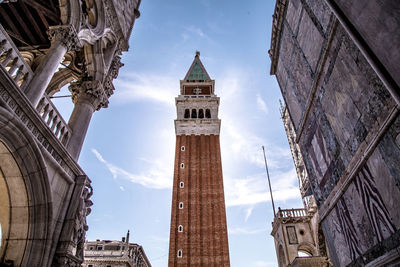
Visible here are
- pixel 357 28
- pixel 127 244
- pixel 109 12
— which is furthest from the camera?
pixel 127 244

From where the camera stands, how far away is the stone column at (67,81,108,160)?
6505 mm

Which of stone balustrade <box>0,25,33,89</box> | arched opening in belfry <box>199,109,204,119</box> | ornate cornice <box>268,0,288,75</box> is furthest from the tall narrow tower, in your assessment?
stone balustrade <box>0,25,33,89</box>

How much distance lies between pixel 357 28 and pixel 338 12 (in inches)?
15.8

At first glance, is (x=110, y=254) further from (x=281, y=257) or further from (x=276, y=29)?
(x=276, y=29)

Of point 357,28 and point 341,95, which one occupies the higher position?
point 341,95

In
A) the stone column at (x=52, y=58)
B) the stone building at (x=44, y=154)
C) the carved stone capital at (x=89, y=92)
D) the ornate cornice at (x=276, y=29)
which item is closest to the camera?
the stone building at (x=44, y=154)

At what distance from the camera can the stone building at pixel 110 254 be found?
30.2 meters

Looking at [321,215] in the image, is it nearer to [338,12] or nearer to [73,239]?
[338,12]

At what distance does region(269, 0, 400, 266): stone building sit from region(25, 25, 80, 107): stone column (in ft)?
17.4

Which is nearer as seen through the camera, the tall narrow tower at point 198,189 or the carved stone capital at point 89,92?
the carved stone capital at point 89,92

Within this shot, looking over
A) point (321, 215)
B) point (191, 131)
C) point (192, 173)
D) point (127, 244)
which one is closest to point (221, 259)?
point (192, 173)

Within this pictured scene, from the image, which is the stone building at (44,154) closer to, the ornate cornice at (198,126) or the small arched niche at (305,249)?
the small arched niche at (305,249)

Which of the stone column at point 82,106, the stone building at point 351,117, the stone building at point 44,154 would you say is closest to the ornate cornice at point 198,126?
the stone column at point 82,106

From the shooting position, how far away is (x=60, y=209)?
511 cm
